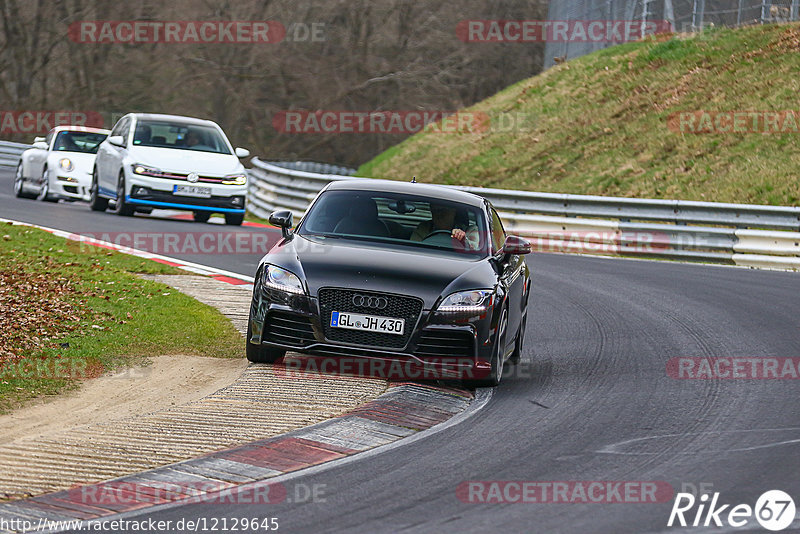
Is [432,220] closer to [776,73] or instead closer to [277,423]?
[277,423]

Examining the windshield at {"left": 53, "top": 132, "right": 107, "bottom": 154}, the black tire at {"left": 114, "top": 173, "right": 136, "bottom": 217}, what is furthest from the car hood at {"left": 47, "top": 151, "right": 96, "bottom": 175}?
the black tire at {"left": 114, "top": 173, "right": 136, "bottom": 217}

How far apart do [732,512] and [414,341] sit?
336 centimetres

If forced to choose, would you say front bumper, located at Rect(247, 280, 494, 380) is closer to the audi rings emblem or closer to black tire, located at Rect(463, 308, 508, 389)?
black tire, located at Rect(463, 308, 508, 389)

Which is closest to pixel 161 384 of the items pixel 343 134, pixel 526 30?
pixel 343 134

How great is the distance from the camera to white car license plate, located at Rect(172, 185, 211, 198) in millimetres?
20953

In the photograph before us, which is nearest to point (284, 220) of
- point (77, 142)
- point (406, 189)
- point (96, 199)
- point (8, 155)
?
point (406, 189)

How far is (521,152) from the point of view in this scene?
35.7 meters

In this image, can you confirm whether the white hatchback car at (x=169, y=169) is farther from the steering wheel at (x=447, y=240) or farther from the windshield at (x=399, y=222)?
the steering wheel at (x=447, y=240)

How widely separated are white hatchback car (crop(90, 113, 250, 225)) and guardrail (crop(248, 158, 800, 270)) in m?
2.22

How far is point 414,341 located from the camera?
8891mm

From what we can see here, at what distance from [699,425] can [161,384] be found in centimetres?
382

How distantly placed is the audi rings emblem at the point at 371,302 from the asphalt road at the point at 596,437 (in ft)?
3.60

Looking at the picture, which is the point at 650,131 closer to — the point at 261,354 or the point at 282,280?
the point at 261,354

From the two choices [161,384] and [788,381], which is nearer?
[161,384]
